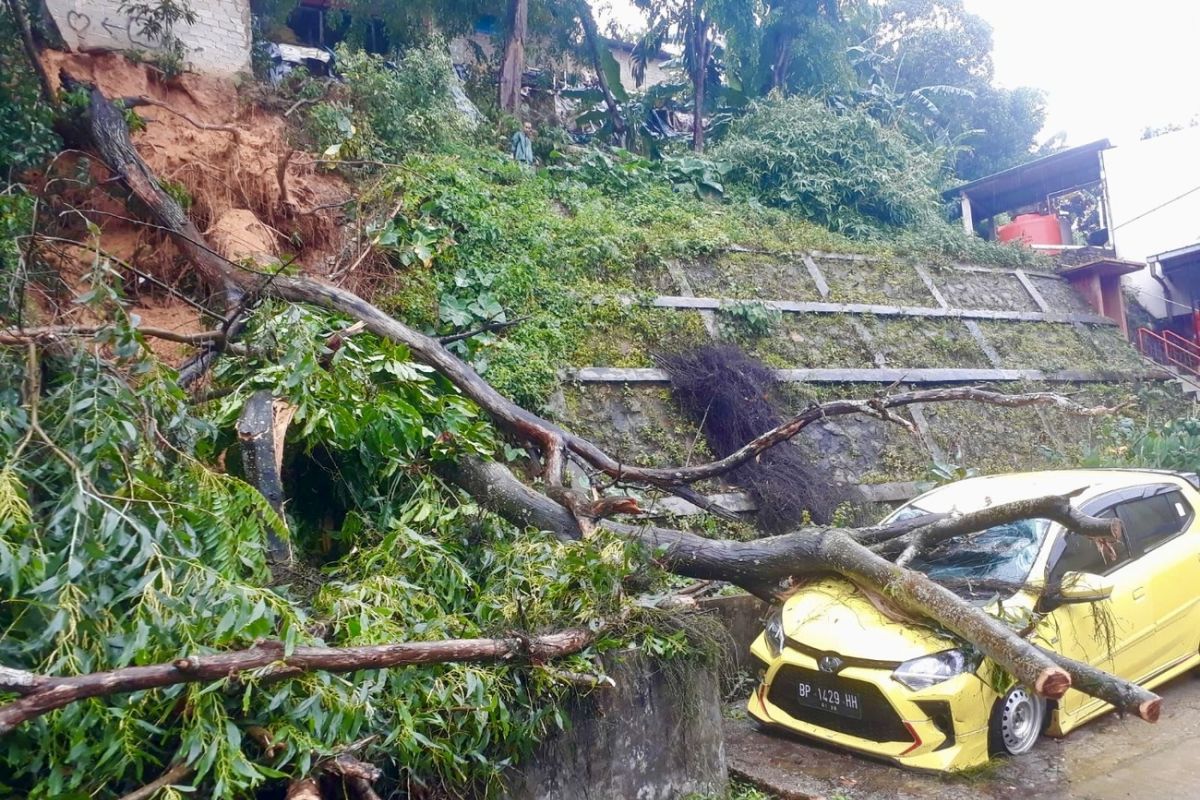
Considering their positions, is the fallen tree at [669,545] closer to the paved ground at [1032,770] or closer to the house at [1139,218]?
the paved ground at [1032,770]

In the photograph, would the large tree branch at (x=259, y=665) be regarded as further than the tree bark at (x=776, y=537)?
No

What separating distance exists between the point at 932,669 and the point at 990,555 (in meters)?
1.15

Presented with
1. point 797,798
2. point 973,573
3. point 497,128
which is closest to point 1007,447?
point 973,573

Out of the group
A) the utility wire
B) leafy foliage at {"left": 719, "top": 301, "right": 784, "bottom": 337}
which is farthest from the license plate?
the utility wire

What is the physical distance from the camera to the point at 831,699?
4.82m

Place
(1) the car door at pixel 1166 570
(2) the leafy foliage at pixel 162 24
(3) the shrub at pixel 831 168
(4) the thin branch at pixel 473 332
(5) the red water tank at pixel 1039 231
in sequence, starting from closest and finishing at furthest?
(1) the car door at pixel 1166 570 < (4) the thin branch at pixel 473 332 < (2) the leafy foliage at pixel 162 24 < (3) the shrub at pixel 831 168 < (5) the red water tank at pixel 1039 231

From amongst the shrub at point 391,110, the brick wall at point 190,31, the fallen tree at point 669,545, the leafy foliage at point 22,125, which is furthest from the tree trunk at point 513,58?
Answer: the fallen tree at point 669,545

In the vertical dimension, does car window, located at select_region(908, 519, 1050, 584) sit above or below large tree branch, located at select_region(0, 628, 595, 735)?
below

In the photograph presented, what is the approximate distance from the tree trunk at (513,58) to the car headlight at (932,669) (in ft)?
41.2

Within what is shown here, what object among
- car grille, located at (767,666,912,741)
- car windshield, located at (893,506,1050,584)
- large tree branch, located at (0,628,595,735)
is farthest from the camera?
car windshield, located at (893,506,1050,584)

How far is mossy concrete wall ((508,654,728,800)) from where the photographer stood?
3891mm

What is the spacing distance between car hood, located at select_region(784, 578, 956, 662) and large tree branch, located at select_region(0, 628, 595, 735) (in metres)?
1.79

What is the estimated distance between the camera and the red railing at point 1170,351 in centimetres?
1480

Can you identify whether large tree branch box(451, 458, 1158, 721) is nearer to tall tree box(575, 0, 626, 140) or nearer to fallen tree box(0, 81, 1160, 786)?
fallen tree box(0, 81, 1160, 786)
